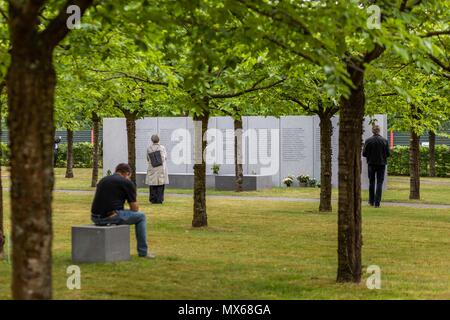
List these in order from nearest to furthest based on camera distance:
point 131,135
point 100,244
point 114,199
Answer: point 100,244, point 114,199, point 131,135

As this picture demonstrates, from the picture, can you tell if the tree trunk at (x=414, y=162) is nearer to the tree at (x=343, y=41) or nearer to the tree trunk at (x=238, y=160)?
the tree trunk at (x=238, y=160)

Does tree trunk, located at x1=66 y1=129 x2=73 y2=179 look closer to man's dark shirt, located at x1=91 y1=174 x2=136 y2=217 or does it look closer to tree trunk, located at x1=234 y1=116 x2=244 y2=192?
tree trunk, located at x1=234 y1=116 x2=244 y2=192

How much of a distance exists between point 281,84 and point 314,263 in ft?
17.7

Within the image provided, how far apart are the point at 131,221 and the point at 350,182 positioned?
3958 mm

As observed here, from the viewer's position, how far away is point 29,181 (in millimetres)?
7320

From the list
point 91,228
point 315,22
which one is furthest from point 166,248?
point 315,22

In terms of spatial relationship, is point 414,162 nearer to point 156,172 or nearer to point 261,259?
point 156,172

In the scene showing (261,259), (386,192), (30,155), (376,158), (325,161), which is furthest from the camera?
(386,192)

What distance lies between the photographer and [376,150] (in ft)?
84.3

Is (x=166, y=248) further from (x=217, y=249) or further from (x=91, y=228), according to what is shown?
(x=91, y=228)

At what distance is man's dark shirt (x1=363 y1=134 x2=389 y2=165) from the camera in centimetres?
2558

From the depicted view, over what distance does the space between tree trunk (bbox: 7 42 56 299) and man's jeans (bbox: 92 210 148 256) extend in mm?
6751

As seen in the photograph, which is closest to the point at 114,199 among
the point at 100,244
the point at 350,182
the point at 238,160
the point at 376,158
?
the point at 100,244

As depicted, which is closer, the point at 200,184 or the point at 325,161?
the point at 200,184
